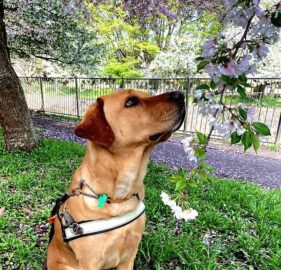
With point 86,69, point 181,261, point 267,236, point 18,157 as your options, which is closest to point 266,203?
point 267,236

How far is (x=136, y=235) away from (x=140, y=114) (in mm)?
927

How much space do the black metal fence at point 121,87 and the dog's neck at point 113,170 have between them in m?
6.61

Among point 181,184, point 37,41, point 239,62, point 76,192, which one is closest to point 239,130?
point 239,62

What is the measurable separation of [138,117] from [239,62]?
844 millimetres

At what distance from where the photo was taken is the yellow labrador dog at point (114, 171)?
2.06m

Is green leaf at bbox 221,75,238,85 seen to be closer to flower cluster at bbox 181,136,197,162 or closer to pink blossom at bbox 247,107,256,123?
pink blossom at bbox 247,107,256,123

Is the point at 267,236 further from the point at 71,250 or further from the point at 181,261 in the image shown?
the point at 71,250

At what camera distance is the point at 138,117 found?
82.7 inches

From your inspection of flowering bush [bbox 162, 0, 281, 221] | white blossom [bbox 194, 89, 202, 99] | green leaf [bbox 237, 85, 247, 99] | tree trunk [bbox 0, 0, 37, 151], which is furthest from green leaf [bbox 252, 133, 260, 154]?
tree trunk [bbox 0, 0, 37, 151]

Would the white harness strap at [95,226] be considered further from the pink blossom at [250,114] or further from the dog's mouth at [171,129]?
the pink blossom at [250,114]

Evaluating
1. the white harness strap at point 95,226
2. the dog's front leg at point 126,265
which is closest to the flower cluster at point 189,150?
the white harness strap at point 95,226

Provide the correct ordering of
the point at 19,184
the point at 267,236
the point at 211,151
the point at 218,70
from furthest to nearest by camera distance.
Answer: the point at 211,151 < the point at 19,184 < the point at 267,236 < the point at 218,70

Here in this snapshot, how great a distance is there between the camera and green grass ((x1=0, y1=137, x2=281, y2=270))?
9.62 feet

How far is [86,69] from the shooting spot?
12875mm
